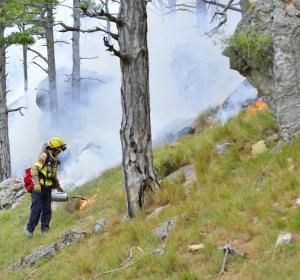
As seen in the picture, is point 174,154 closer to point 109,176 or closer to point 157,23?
point 109,176

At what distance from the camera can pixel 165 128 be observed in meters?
19.9

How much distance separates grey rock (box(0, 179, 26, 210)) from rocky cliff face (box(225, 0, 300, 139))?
859 cm

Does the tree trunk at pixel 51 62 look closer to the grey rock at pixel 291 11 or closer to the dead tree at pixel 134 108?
the dead tree at pixel 134 108

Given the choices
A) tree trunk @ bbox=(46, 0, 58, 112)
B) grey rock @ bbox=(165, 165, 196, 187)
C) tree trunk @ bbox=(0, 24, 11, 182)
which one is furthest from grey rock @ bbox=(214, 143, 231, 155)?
tree trunk @ bbox=(46, 0, 58, 112)

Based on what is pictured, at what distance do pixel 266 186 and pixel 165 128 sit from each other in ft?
43.6

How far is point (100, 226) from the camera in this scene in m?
8.51

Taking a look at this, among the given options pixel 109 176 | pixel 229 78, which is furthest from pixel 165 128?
pixel 109 176

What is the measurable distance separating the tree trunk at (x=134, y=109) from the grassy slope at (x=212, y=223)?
355 millimetres

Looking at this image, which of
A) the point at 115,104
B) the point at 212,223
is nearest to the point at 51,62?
the point at 115,104

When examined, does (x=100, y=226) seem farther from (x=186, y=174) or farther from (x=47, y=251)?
(x=186, y=174)

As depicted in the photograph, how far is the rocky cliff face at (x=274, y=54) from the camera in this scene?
7.70 meters

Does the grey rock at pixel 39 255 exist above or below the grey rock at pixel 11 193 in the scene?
above

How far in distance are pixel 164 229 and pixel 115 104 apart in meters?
20.8

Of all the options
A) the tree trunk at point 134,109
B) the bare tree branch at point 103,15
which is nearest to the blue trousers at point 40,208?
the tree trunk at point 134,109
